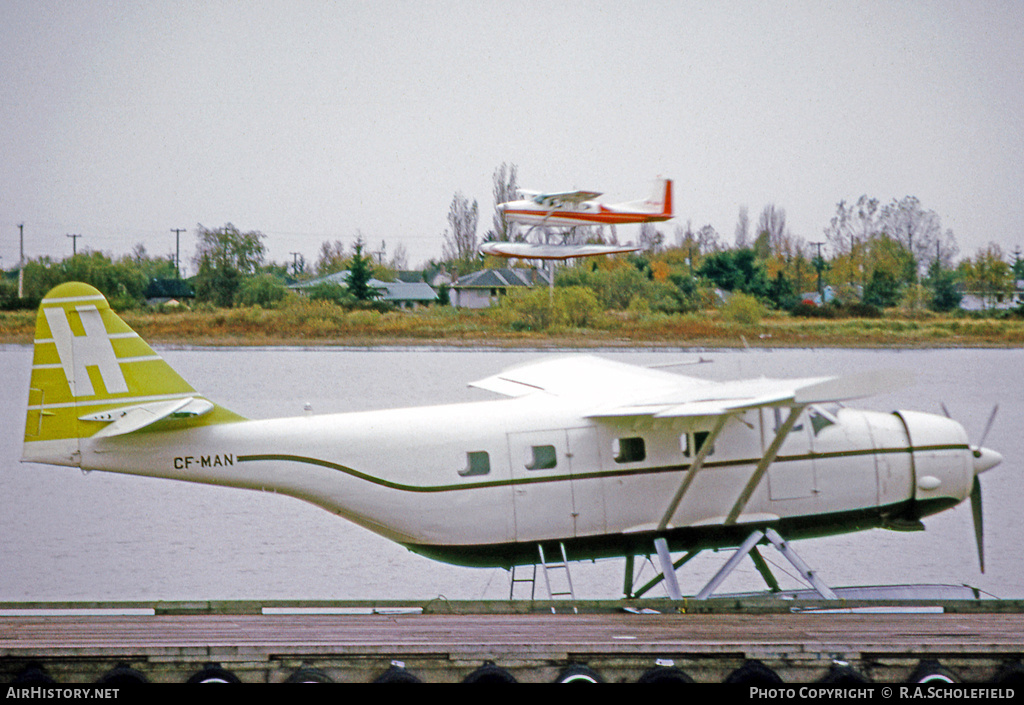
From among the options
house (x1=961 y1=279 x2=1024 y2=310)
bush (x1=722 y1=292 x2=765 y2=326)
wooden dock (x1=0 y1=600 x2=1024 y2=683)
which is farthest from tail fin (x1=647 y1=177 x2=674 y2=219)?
house (x1=961 y1=279 x2=1024 y2=310)

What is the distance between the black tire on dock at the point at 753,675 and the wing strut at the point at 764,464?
3130 mm

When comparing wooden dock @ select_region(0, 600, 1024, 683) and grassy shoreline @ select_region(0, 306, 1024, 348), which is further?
grassy shoreline @ select_region(0, 306, 1024, 348)

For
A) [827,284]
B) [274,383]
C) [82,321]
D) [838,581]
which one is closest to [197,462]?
[82,321]

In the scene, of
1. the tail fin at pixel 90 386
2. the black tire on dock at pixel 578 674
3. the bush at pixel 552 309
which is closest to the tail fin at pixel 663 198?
the bush at pixel 552 309

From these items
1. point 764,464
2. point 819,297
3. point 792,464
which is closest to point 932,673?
point 764,464

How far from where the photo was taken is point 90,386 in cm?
1201

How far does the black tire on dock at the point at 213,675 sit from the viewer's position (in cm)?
827

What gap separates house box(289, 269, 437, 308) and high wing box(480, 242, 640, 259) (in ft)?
122

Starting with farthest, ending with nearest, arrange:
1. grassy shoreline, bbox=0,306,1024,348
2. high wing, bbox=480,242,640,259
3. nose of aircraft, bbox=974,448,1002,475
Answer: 1. grassy shoreline, bbox=0,306,1024,348
2. high wing, bbox=480,242,640,259
3. nose of aircraft, bbox=974,448,1002,475

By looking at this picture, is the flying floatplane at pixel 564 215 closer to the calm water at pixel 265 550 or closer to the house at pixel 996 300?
the calm water at pixel 265 550

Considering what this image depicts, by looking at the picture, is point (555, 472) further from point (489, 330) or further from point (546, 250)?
point (489, 330)

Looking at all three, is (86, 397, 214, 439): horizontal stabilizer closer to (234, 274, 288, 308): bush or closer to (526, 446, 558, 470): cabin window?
(526, 446, 558, 470): cabin window

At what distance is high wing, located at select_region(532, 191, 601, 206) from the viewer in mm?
35719

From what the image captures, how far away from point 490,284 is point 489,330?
293cm
